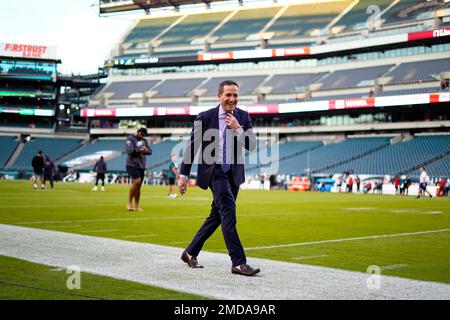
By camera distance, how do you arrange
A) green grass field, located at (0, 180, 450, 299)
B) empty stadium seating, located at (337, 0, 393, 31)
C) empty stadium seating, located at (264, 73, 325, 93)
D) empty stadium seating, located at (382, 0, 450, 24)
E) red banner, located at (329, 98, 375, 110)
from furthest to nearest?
1. empty stadium seating, located at (264, 73, 325, 93)
2. empty stadium seating, located at (337, 0, 393, 31)
3. empty stadium seating, located at (382, 0, 450, 24)
4. red banner, located at (329, 98, 375, 110)
5. green grass field, located at (0, 180, 450, 299)

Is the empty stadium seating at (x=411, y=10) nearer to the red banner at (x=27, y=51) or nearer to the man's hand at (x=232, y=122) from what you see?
the red banner at (x=27, y=51)

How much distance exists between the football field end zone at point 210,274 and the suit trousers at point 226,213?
0.81 ft

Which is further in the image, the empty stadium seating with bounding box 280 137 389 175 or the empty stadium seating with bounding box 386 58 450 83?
the empty stadium seating with bounding box 386 58 450 83

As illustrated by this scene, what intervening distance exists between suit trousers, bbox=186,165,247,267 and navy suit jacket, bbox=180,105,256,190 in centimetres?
8

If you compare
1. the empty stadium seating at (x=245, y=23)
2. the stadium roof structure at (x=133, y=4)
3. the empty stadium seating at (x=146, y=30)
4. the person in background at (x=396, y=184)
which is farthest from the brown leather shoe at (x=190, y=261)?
the empty stadium seating at (x=146, y=30)

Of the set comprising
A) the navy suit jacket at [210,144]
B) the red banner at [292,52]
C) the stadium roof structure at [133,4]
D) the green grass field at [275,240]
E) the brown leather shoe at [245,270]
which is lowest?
the green grass field at [275,240]

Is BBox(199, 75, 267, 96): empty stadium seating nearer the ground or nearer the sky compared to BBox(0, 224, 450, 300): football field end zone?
nearer the sky

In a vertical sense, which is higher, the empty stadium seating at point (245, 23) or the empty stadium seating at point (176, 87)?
the empty stadium seating at point (245, 23)

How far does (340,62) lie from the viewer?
65625 mm

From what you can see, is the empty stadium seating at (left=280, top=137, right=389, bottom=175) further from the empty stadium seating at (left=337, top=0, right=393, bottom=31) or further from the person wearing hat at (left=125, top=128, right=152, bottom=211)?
the person wearing hat at (left=125, top=128, right=152, bottom=211)

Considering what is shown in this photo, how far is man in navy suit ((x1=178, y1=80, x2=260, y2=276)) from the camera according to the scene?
250 inches

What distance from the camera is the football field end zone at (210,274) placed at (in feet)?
16.7

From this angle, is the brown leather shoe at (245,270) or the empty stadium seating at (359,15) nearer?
the brown leather shoe at (245,270)

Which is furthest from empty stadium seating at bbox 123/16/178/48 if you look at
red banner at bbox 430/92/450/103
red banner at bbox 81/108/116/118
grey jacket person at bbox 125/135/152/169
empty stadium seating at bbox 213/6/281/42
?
grey jacket person at bbox 125/135/152/169
